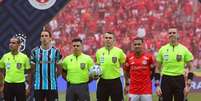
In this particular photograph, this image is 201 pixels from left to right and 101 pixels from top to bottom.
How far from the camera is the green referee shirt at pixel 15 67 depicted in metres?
8.30

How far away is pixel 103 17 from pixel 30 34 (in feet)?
5.83

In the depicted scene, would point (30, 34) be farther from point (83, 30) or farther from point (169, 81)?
point (169, 81)

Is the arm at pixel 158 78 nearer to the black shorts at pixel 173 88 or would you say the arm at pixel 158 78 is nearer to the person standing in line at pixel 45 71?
the black shorts at pixel 173 88

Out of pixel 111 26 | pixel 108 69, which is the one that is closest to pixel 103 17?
pixel 111 26

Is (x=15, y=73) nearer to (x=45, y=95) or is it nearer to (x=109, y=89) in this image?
(x=45, y=95)

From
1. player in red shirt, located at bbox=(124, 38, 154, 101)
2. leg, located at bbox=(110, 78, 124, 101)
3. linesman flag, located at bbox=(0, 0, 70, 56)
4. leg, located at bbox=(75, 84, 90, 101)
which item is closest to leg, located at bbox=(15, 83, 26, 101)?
leg, located at bbox=(75, 84, 90, 101)

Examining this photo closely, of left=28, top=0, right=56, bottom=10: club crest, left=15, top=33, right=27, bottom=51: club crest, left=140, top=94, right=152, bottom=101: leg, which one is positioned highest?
left=28, top=0, right=56, bottom=10: club crest

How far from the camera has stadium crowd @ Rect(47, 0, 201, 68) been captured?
11.0 m

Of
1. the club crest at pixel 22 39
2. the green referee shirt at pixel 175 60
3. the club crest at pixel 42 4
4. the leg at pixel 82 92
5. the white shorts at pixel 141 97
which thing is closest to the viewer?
the white shorts at pixel 141 97

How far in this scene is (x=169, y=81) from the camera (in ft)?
27.0

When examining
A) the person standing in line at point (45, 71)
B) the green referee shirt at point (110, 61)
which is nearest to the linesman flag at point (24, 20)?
the person standing in line at point (45, 71)

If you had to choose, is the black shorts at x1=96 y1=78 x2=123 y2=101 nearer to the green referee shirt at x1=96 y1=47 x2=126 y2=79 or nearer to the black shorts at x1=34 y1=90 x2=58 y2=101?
the green referee shirt at x1=96 y1=47 x2=126 y2=79

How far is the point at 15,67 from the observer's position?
27.4 ft

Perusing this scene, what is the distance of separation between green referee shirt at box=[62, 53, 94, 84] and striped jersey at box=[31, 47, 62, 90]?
0.22 meters
